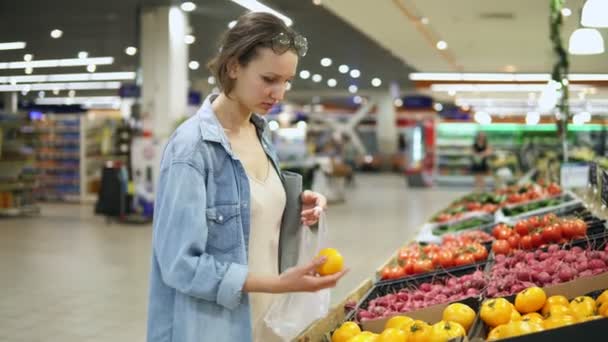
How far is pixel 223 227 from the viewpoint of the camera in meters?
1.76

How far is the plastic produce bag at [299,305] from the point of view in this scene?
2086mm

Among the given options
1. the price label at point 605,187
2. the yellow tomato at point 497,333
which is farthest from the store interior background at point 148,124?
the yellow tomato at point 497,333

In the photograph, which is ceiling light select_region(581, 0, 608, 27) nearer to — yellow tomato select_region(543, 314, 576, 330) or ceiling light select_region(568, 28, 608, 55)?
ceiling light select_region(568, 28, 608, 55)

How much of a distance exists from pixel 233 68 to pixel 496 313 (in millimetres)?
1255

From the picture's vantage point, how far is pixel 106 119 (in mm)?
17562

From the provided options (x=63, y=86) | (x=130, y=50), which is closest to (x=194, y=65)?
(x=63, y=86)

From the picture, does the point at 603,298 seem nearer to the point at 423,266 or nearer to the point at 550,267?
the point at 550,267

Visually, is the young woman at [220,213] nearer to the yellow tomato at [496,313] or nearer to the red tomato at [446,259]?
the yellow tomato at [496,313]

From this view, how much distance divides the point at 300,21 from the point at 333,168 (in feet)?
17.6

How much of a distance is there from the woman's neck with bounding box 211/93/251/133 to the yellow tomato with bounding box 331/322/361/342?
2.87ft

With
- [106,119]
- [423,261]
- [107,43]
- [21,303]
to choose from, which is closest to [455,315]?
[423,261]

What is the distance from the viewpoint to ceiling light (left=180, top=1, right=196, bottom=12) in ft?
41.6

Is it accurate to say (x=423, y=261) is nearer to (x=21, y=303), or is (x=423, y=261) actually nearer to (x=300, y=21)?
(x=21, y=303)

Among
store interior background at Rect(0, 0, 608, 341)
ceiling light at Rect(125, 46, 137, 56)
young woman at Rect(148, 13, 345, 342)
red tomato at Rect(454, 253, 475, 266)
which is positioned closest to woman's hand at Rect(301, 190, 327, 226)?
young woman at Rect(148, 13, 345, 342)
